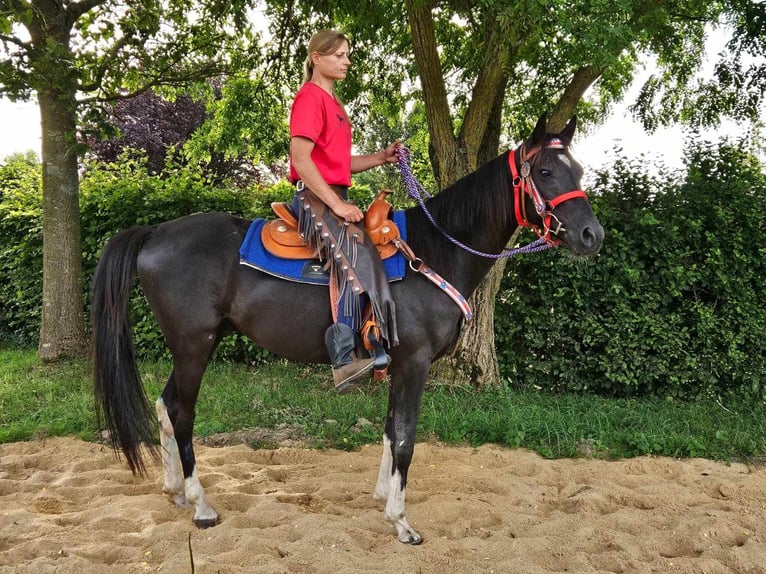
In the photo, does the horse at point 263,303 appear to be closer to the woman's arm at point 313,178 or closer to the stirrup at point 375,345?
the stirrup at point 375,345

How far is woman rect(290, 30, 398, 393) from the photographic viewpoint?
296 centimetres

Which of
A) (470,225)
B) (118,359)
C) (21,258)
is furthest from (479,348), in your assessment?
(21,258)

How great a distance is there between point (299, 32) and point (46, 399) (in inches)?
205

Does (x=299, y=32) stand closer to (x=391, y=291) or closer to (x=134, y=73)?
(x=134, y=73)

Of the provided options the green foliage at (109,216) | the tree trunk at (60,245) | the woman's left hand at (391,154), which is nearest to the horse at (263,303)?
the woman's left hand at (391,154)

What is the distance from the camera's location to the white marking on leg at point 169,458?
11.4ft

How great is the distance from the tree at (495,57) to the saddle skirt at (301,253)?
145cm

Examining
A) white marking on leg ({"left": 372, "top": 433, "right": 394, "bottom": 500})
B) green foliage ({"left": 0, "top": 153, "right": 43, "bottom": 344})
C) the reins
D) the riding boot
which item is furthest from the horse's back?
green foliage ({"left": 0, "top": 153, "right": 43, "bottom": 344})

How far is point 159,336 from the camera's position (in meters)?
7.16

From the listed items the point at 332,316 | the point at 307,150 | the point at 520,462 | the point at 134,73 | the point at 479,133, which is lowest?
the point at 520,462

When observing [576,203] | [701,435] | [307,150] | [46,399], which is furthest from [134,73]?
[701,435]

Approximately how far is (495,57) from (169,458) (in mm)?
A: 4248

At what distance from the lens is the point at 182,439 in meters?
3.33

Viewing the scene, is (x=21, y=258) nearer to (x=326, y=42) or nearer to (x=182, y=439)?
(x=182, y=439)
